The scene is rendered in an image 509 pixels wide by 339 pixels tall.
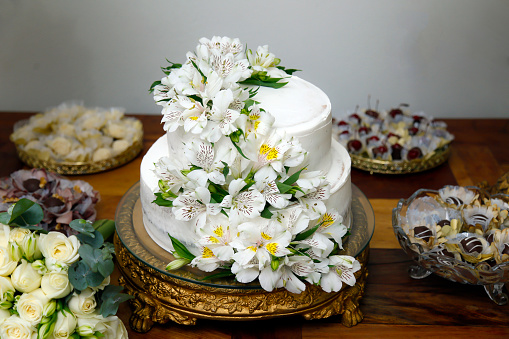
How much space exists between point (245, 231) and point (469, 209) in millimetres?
501

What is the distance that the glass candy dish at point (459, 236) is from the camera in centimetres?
97

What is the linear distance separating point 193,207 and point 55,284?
8.9 inches

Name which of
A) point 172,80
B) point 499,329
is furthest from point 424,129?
point 172,80

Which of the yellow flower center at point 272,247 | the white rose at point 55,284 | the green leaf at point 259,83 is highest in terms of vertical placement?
the green leaf at point 259,83

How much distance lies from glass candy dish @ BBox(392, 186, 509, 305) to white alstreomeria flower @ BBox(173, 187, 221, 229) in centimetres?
39

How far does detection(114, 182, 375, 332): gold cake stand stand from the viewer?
36.0 inches

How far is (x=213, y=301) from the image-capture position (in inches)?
36.1

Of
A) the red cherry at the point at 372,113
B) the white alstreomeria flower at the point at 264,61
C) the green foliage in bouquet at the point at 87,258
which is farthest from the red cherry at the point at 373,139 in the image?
the green foliage in bouquet at the point at 87,258

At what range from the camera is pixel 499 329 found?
3.27 ft

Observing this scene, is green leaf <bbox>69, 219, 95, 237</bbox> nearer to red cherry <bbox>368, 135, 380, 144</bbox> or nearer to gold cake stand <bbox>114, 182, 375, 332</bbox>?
gold cake stand <bbox>114, 182, 375, 332</bbox>

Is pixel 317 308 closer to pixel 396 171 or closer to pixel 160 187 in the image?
pixel 160 187

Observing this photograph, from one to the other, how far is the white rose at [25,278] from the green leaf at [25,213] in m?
0.07

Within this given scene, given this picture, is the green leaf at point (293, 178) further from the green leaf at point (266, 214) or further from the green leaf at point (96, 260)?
the green leaf at point (96, 260)

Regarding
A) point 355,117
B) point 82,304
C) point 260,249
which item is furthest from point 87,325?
point 355,117
